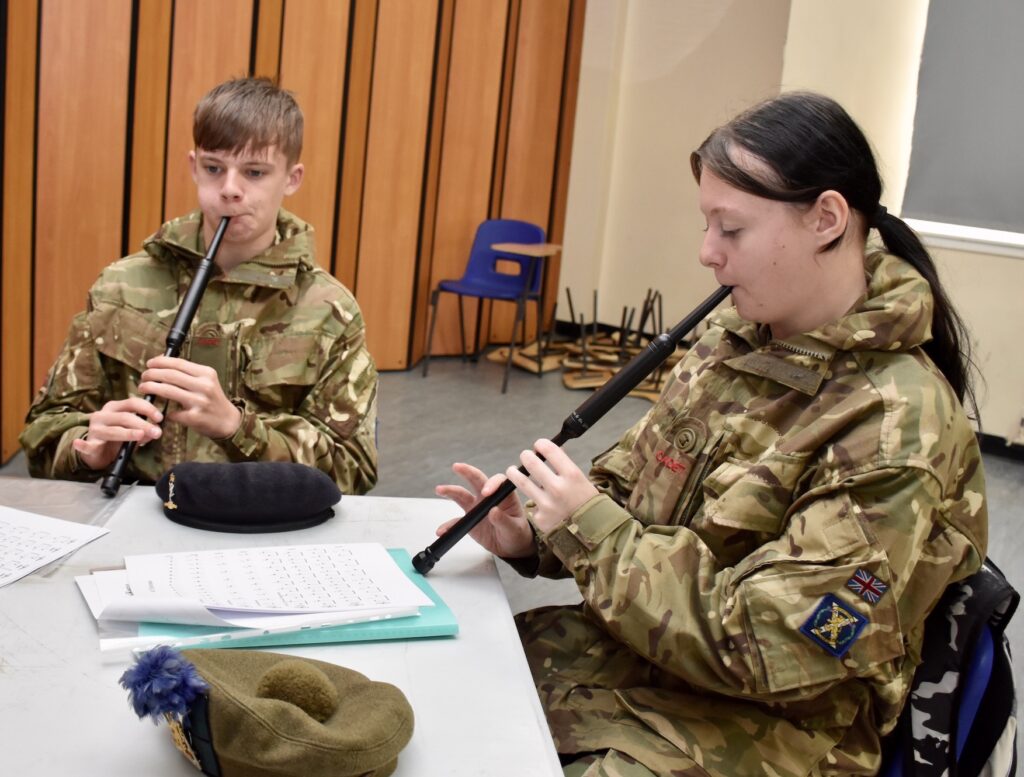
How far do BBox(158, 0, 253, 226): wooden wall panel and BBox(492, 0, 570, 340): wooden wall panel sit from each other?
213cm

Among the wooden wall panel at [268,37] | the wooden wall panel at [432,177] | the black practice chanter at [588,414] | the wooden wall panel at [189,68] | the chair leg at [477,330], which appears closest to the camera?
the black practice chanter at [588,414]

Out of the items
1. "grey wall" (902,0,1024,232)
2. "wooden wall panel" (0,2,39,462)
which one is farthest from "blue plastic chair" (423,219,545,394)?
"wooden wall panel" (0,2,39,462)

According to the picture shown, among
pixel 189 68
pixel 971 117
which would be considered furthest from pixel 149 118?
pixel 971 117

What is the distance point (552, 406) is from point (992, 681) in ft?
12.9

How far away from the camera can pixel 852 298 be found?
1.30m

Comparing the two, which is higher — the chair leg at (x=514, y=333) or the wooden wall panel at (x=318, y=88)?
the wooden wall panel at (x=318, y=88)

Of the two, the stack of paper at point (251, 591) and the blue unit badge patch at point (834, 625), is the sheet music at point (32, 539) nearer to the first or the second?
the stack of paper at point (251, 591)

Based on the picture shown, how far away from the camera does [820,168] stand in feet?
4.09

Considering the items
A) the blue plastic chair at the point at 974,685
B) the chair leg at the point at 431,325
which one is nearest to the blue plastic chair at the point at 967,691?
the blue plastic chair at the point at 974,685

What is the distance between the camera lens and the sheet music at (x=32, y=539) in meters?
1.26

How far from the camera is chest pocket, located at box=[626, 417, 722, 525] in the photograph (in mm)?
1371

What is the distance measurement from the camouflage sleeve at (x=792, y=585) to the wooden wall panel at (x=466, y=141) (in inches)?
176

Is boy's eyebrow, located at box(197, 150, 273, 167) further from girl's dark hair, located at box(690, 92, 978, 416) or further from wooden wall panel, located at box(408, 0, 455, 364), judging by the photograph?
wooden wall panel, located at box(408, 0, 455, 364)

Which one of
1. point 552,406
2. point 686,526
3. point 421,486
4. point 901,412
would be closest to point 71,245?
point 421,486
